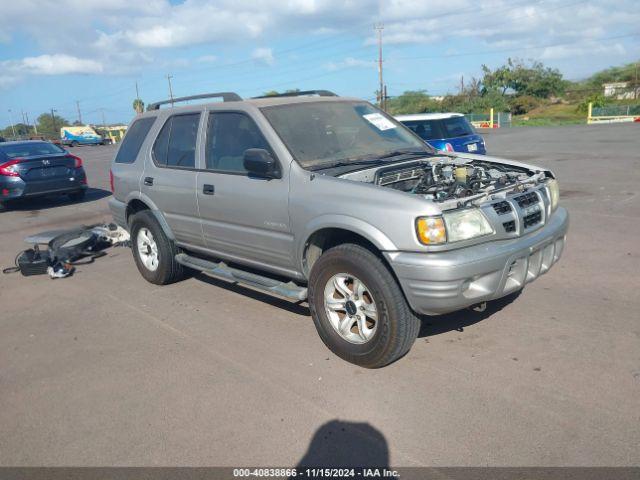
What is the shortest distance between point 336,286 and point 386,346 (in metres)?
0.57

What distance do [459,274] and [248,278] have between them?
2.06 metres

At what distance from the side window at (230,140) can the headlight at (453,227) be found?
5.29 ft

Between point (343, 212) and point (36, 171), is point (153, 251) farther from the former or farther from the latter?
point (36, 171)

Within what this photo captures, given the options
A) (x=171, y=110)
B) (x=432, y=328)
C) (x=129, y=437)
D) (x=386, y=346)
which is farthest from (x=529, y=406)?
(x=171, y=110)

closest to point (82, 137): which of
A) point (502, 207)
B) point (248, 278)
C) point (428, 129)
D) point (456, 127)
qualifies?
point (428, 129)

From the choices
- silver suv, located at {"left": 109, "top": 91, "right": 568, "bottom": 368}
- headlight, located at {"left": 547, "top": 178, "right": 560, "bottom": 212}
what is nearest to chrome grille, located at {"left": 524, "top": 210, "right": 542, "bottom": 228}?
silver suv, located at {"left": 109, "top": 91, "right": 568, "bottom": 368}

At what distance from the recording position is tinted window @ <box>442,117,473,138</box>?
39.1 feet

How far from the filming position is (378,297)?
379 centimetres

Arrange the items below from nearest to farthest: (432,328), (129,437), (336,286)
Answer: (129,437), (336,286), (432,328)

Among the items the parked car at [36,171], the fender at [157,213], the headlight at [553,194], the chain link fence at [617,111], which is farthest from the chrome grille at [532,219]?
the chain link fence at [617,111]

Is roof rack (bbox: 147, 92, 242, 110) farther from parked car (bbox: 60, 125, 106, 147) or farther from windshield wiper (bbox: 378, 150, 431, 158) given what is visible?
parked car (bbox: 60, 125, 106, 147)

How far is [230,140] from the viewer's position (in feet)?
16.5

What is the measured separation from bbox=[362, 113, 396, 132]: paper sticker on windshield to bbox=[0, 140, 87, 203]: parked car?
30.4 ft

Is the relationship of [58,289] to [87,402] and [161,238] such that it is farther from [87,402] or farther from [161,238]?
[87,402]
